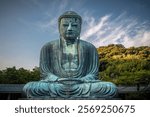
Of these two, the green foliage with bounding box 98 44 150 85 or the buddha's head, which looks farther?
the green foliage with bounding box 98 44 150 85

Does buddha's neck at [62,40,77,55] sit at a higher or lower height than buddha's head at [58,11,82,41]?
lower

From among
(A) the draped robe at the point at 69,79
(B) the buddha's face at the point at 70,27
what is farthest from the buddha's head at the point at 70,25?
(A) the draped robe at the point at 69,79

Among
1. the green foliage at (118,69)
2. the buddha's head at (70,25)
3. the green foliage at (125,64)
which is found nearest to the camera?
the buddha's head at (70,25)

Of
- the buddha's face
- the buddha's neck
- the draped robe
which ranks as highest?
the buddha's face

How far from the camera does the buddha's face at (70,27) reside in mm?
9047

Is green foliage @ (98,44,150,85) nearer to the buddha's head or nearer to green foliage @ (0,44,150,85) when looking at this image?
green foliage @ (0,44,150,85)

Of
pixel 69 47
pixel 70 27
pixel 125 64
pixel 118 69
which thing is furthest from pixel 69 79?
pixel 125 64

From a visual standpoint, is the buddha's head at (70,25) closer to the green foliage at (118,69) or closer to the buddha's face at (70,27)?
the buddha's face at (70,27)

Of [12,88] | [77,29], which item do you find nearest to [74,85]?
[77,29]

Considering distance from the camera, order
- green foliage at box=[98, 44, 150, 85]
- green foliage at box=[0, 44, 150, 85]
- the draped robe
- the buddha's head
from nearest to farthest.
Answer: the draped robe < the buddha's head < green foliage at box=[0, 44, 150, 85] < green foliage at box=[98, 44, 150, 85]

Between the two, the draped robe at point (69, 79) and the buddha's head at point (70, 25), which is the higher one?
the buddha's head at point (70, 25)

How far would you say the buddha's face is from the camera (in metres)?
9.05

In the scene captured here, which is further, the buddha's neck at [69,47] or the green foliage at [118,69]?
the green foliage at [118,69]

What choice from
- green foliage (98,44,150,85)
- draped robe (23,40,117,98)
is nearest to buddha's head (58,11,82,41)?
draped robe (23,40,117,98)
